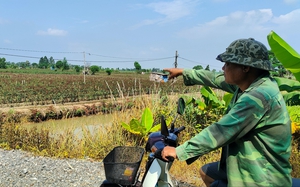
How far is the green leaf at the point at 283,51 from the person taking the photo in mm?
2804

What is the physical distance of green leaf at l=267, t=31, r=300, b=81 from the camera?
2804 millimetres

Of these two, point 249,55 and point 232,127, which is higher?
point 249,55

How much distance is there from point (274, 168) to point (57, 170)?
135 inches

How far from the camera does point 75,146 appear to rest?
202 inches

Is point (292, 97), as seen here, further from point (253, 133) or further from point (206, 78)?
point (253, 133)

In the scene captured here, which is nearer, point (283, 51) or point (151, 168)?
point (151, 168)

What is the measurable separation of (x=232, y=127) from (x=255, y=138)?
5.5 inches

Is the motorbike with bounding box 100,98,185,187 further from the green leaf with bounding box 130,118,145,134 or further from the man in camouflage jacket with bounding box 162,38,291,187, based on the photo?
the green leaf with bounding box 130,118,145,134

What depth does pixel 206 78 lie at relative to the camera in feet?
7.31

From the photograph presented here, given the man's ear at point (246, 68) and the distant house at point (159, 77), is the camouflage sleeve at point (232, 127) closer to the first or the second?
the man's ear at point (246, 68)

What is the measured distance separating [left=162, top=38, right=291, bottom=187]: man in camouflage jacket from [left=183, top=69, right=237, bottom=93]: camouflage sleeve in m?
0.60

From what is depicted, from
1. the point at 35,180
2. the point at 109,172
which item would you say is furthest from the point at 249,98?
the point at 35,180

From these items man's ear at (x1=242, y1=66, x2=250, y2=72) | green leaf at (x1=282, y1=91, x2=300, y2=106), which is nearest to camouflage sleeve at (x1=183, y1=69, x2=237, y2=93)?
man's ear at (x1=242, y1=66, x2=250, y2=72)

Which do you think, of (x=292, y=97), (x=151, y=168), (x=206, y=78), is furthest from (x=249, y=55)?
(x=292, y=97)
